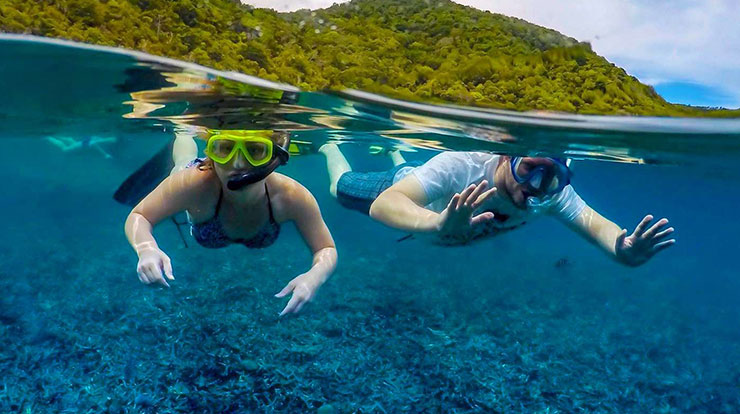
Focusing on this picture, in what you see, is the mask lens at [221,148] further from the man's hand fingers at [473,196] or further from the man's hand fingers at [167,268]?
the man's hand fingers at [473,196]

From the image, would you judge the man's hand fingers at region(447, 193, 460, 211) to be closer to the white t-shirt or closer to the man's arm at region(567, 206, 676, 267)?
the white t-shirt

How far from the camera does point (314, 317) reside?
1051 centimetres

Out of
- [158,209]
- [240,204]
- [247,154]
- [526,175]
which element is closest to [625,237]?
[526,175]

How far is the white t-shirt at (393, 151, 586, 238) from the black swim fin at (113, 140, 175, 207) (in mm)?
5856

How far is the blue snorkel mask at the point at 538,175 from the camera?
20.7 feet

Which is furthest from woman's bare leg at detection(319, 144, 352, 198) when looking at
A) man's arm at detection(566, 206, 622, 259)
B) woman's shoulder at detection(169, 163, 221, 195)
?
man's arm at detection(566, 206, 622, 259)

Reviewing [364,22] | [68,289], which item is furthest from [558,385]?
[68,289]

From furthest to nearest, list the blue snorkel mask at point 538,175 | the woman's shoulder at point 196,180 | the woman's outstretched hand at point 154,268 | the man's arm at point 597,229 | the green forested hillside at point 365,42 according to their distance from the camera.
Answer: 1. the man's arm at point 597,229
2. the blue snorkel mask at point 538,175
3. the green forested hillside at point 365,42
4. the woman's shoulder at point 196,180
5. the woman's outstretched hand at point 154,268

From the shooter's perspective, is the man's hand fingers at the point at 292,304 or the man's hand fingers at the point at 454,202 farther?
the man's hand fingers at the point at 292,304

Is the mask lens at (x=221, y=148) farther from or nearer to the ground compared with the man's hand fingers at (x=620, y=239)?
nearer to the ground

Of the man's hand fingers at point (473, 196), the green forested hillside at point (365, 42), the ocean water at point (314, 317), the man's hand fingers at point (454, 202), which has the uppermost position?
the green forested hillside at point (365, 42)

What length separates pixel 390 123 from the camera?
441 inches

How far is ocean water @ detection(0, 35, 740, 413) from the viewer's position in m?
7.52

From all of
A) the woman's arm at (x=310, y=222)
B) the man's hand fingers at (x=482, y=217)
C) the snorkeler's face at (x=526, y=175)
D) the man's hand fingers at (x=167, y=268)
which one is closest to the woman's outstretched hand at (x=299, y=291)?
the woman's arm at (x=310, y=222)
